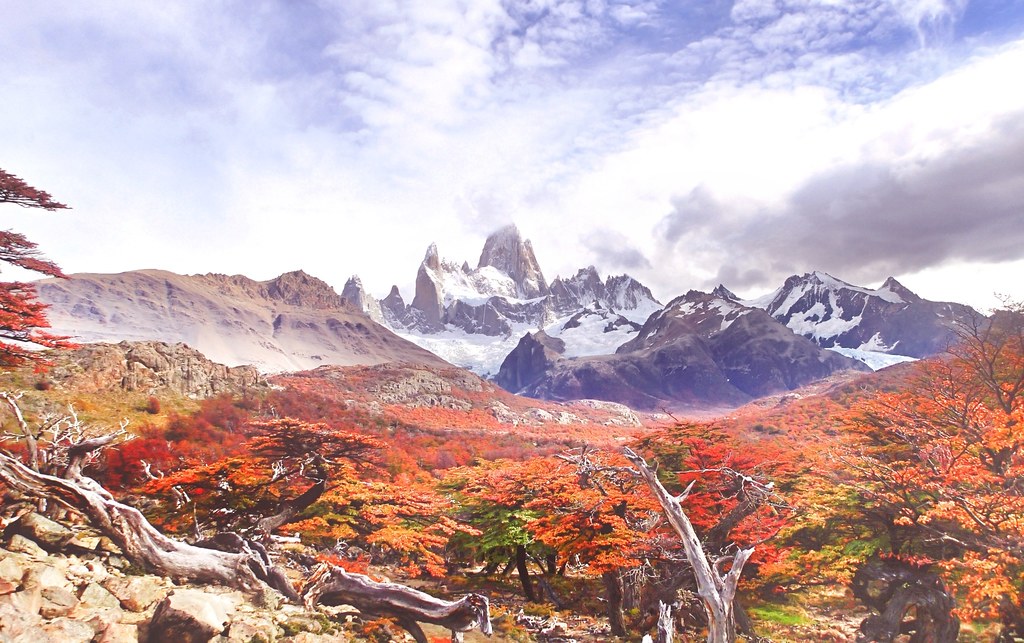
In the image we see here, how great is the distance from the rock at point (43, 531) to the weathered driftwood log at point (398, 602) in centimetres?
598

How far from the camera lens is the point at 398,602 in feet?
41.6

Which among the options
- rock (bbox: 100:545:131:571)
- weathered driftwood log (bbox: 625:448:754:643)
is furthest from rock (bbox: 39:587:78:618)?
weathered driftwood log (bbox: 625:448:754:643)

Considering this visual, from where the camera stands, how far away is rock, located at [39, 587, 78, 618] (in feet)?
30.8

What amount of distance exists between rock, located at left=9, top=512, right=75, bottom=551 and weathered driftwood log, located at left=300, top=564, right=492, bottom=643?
19.6ft

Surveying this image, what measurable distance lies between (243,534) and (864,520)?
22524 millimetres

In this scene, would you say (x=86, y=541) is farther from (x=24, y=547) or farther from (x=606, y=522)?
(x=606, y=522)

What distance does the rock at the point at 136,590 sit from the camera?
1085 cm

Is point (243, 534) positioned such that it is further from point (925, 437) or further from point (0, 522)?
point (925, 437)

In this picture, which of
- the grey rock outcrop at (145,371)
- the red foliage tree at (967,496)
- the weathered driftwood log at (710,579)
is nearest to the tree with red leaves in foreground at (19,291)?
the weathered driftwood log at (710,579)

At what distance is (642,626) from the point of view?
17031 mm

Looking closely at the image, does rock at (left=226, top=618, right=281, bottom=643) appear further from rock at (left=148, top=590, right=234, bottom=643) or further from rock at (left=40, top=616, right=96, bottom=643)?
rock at (left=40, top=616, right=96, bottom=643)

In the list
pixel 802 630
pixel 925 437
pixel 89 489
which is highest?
pixel 925 437

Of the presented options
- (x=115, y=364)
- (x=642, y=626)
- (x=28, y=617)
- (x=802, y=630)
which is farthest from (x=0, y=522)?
(x=115, y=364)

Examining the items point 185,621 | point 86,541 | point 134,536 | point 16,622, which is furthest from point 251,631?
point 86,541
